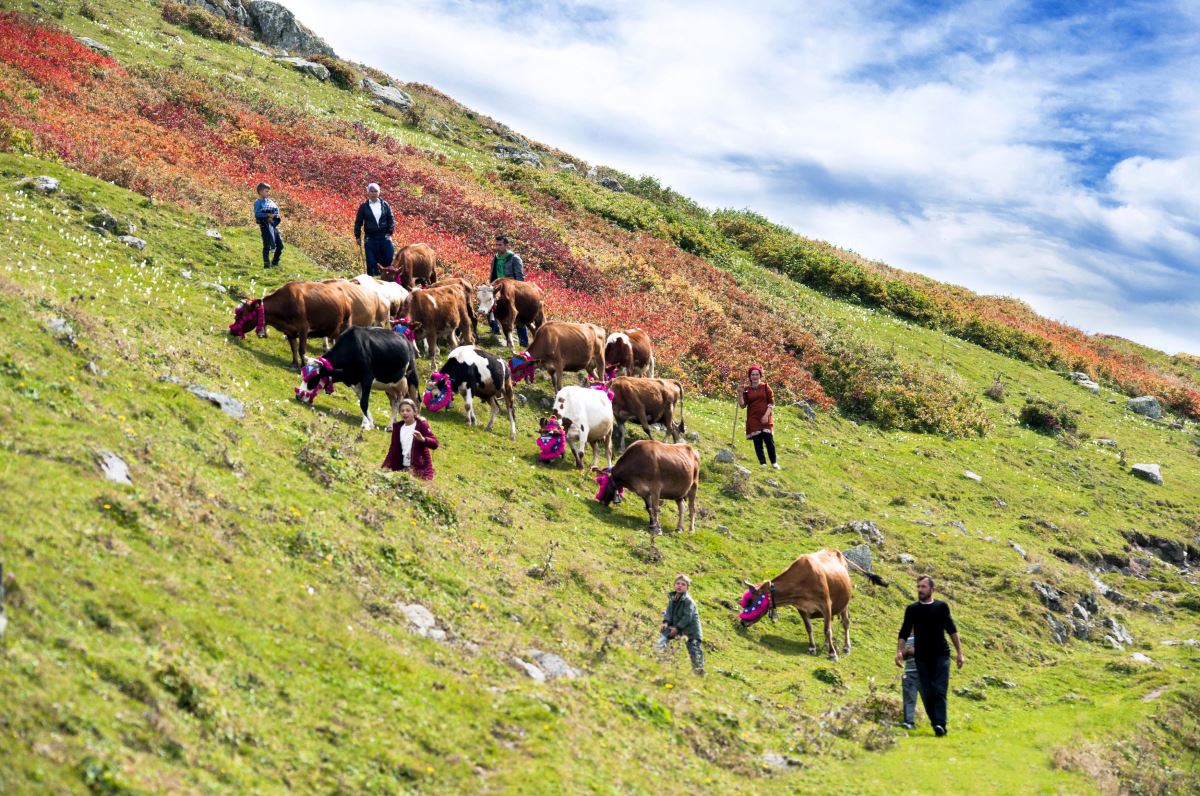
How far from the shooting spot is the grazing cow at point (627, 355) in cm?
2609

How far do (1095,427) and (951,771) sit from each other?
1327 inches

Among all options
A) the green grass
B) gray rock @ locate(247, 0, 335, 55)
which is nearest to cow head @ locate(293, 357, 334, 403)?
the green grass

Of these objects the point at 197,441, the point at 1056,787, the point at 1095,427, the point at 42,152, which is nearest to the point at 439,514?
the point at 197,441

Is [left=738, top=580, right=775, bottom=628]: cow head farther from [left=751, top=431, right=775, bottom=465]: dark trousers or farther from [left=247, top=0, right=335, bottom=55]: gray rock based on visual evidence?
[left=247, top=0, right=335, bottom=55]: gray rock

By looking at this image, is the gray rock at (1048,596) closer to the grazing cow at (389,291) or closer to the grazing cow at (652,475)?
the grazing cow at (652,475)

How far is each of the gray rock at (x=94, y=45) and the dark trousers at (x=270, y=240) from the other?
66.7ft

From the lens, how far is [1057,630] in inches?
794

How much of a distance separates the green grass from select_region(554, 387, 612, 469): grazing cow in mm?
1134

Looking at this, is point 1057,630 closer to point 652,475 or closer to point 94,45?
point 652,475

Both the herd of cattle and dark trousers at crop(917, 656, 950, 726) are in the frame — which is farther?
the herd of cattle

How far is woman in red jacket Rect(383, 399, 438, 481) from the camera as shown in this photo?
49.2 feet

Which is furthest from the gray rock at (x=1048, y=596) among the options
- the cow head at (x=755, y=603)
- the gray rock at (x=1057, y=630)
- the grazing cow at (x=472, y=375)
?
the grazing cow at (x=472, y=375)

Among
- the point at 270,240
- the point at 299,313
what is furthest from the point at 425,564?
the point at 270,240

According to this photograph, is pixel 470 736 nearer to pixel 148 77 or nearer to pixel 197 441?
pixel 197 441
